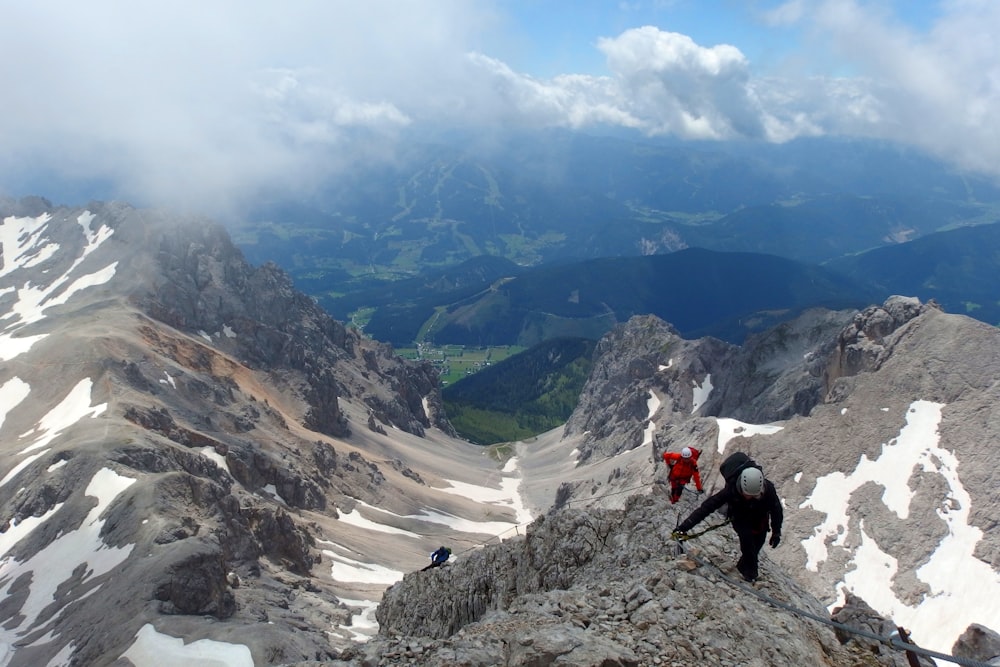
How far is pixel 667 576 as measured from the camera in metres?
20.6

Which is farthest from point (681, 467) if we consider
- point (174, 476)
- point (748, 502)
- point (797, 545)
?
point (174, 476)

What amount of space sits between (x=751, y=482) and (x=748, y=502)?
4.88 feet

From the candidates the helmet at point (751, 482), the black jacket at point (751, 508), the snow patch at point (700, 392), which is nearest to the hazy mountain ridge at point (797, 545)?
the black jacket at point (751, 508)

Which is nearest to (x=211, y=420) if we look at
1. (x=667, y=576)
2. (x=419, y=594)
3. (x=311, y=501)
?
(x=311, y=501)

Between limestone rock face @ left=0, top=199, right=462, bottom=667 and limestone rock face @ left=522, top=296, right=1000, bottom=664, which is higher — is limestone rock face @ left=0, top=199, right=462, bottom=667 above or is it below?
below

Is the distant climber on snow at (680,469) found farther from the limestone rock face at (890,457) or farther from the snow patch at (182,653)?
the snow patch at (182,653)

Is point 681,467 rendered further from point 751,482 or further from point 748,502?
point 751,482

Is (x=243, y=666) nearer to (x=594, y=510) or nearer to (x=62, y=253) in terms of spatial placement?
(x=594, y=510)

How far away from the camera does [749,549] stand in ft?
65.2

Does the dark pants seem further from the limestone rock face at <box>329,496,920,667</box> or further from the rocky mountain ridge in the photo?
the rocky mountain ridge

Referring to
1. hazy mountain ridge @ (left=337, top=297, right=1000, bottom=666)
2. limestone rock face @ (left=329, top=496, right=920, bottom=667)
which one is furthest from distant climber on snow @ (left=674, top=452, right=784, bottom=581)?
hazy mountain ridge @ (left=337, top=297, right=1000, bottom=666)

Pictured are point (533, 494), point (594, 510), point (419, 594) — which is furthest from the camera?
point (533, 494)

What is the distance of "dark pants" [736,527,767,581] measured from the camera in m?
19.3

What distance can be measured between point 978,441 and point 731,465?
7693 centimetres
